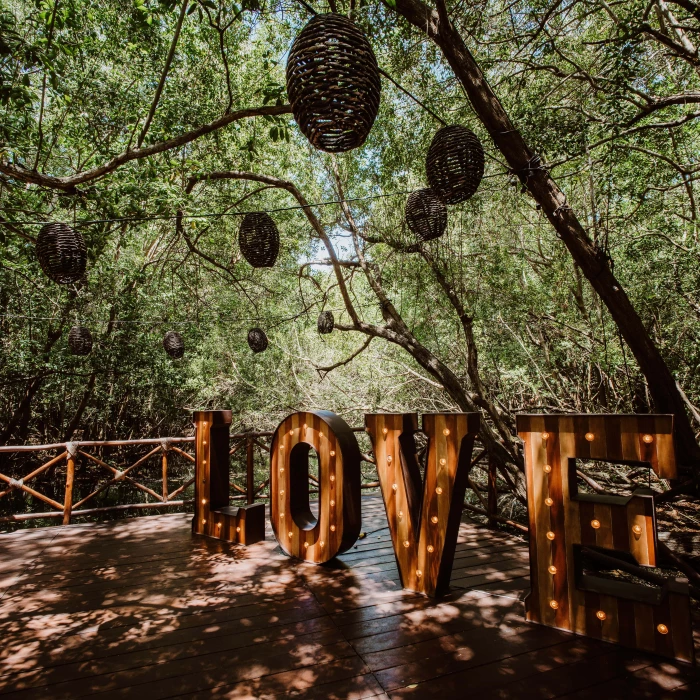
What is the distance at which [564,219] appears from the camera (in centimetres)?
373

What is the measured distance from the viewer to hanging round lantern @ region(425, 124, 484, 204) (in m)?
3.28

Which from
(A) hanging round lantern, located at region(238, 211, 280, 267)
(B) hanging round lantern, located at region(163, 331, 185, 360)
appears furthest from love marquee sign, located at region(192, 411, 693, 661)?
(B) hanging round lantern, located at region(163, 331, 185, 360)

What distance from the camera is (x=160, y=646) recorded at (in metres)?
2.35

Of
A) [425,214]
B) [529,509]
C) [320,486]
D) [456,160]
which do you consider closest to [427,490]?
[529,509]

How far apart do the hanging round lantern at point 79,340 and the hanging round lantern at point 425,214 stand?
5.68m

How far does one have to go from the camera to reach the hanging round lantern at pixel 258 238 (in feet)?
15.6

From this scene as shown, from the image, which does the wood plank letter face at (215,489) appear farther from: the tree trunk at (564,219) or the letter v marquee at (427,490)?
the tree trunk at (564,219)

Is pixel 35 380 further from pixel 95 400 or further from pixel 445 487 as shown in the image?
pixel 445 487

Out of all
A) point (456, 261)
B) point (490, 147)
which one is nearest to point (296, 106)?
point (490, 147)

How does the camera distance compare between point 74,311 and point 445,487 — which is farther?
point 74,311

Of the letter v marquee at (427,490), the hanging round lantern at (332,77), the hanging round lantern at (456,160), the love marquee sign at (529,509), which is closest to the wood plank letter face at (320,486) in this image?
the love marquee sign at (529,509)

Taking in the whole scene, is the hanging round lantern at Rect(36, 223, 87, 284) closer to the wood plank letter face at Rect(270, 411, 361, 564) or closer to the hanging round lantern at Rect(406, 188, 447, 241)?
the wood plank letter face at Rect(270, 411, 361, 564)

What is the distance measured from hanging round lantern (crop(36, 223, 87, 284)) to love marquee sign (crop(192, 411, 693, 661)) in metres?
1.89

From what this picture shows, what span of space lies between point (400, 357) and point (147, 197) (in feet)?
18.5
